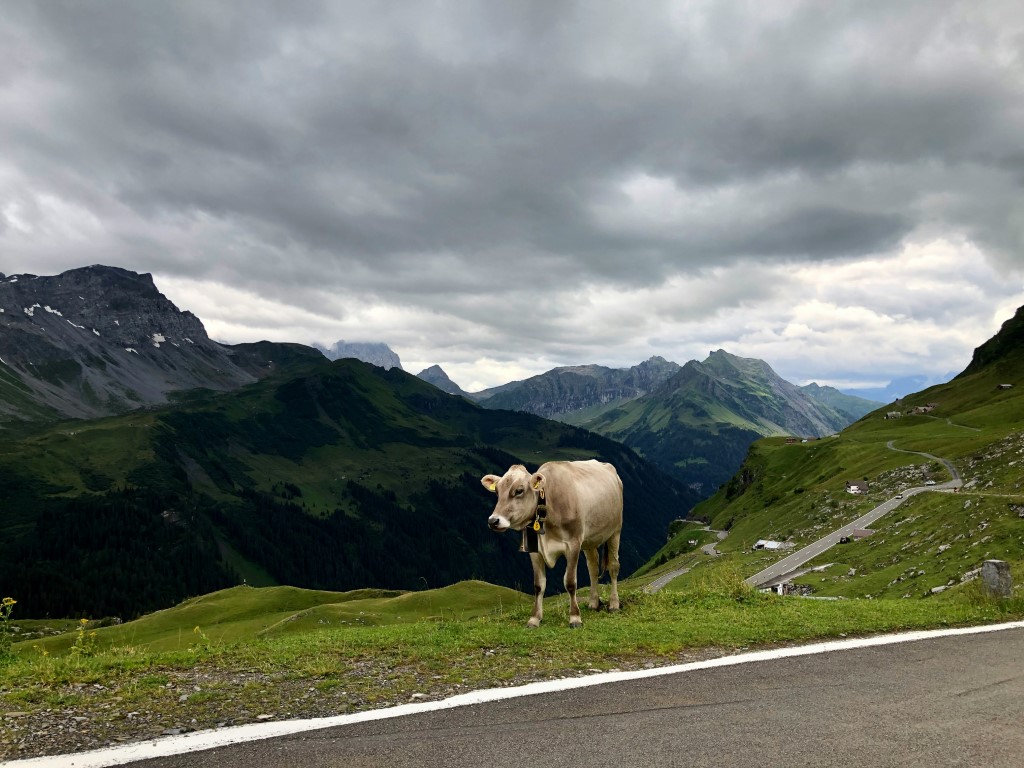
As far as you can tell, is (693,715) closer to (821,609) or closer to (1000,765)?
(1000,765)

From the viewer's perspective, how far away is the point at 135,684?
975 centimetres

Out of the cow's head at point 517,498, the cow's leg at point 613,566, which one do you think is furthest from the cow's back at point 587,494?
the cow's head at point 517,498

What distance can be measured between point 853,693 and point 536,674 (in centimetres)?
534

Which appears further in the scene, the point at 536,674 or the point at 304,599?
the point at 304,599

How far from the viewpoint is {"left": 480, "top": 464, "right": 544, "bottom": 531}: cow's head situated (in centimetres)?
1402

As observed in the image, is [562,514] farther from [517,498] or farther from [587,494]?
[517,498]

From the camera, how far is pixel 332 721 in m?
8.34

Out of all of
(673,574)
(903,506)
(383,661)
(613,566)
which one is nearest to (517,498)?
(383,661)

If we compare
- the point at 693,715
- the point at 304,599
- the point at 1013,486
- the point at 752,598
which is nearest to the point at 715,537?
the point at 1013,486

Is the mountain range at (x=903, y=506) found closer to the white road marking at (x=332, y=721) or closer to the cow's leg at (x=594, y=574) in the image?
the cow's leg at (x=594, y=574)

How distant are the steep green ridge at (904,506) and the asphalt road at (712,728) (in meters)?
38.7

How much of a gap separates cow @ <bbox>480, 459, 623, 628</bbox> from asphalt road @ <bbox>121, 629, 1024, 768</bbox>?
4.49 metres

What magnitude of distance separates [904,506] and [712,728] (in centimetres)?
9838

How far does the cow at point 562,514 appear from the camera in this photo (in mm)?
14375
